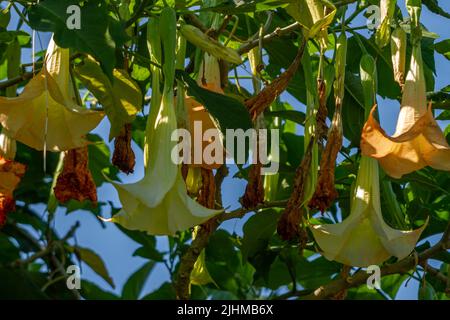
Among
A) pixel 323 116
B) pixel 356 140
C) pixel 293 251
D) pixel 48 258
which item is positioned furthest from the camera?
pixel 48 258

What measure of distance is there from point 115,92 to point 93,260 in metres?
0.94

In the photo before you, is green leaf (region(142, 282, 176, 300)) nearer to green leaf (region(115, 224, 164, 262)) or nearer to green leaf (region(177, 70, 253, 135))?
green leaf (region(115, 224, 164, 262))

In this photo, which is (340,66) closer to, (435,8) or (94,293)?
(435,8)

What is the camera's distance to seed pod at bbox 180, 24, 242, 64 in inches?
56.7

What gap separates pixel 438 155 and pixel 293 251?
37.0 inches

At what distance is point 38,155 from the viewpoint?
2611 mm

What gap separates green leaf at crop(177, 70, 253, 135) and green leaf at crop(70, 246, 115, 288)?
99cm

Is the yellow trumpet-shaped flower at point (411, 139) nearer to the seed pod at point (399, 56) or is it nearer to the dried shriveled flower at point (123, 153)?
the seed pod at point (399, 56)

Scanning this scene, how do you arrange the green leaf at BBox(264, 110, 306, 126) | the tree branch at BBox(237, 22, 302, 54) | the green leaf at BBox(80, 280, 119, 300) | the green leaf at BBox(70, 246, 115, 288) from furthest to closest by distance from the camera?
the green leaf at BBox(80, 280, 119, 300) → the green leaf at BBox(70, 246, 115, 288) → the green leaf at BBox(264, 110, 306, 126) → the tree branch at BBox(237, 22, 302, 54)

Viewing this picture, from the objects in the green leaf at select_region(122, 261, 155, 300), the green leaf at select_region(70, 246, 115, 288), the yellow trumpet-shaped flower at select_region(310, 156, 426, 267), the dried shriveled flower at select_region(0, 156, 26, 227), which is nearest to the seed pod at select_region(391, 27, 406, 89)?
the yellow trumpet-shaped flower at select_region(310, 156, 426, 267)

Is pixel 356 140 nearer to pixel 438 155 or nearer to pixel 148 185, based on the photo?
pixel 438 155

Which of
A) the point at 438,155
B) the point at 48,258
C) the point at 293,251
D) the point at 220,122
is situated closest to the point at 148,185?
the point at 220,122

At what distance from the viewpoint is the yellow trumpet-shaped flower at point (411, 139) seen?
4.53 ft

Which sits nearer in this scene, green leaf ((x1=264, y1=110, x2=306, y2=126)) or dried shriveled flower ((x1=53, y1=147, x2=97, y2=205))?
dried shriveled flower ((x1=53, y1=147, x2=97, y2=205))
